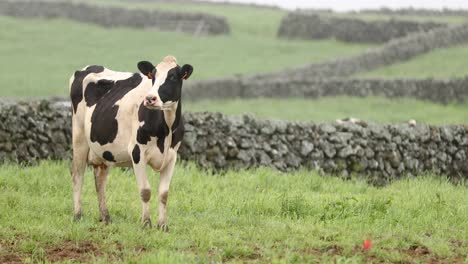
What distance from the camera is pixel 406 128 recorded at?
21.5m

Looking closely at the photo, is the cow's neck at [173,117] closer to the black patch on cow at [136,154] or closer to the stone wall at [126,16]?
the black patch on cow at [136,154]

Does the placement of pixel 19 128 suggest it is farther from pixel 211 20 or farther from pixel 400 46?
pixel 211 20

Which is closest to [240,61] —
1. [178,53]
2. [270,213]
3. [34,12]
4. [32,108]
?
[178,53]

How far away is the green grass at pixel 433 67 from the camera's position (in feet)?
128

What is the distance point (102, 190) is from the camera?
13.2 m

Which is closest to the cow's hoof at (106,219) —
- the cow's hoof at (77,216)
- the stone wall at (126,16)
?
the cow's hoof at (77,216)

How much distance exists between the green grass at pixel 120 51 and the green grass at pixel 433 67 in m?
4.25

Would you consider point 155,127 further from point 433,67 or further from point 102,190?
point 433,67

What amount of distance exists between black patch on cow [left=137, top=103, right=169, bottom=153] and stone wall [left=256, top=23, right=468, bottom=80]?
2845 centimetres

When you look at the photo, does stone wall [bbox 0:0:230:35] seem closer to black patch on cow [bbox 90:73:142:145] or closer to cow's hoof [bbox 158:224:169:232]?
black patch on cow [bbox 90:73:142:145]

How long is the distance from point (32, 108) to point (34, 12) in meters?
41.9

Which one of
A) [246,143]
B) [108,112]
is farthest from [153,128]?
[246,143]

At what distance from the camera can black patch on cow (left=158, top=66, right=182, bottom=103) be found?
11.9 meters

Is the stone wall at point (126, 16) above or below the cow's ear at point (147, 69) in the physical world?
below
